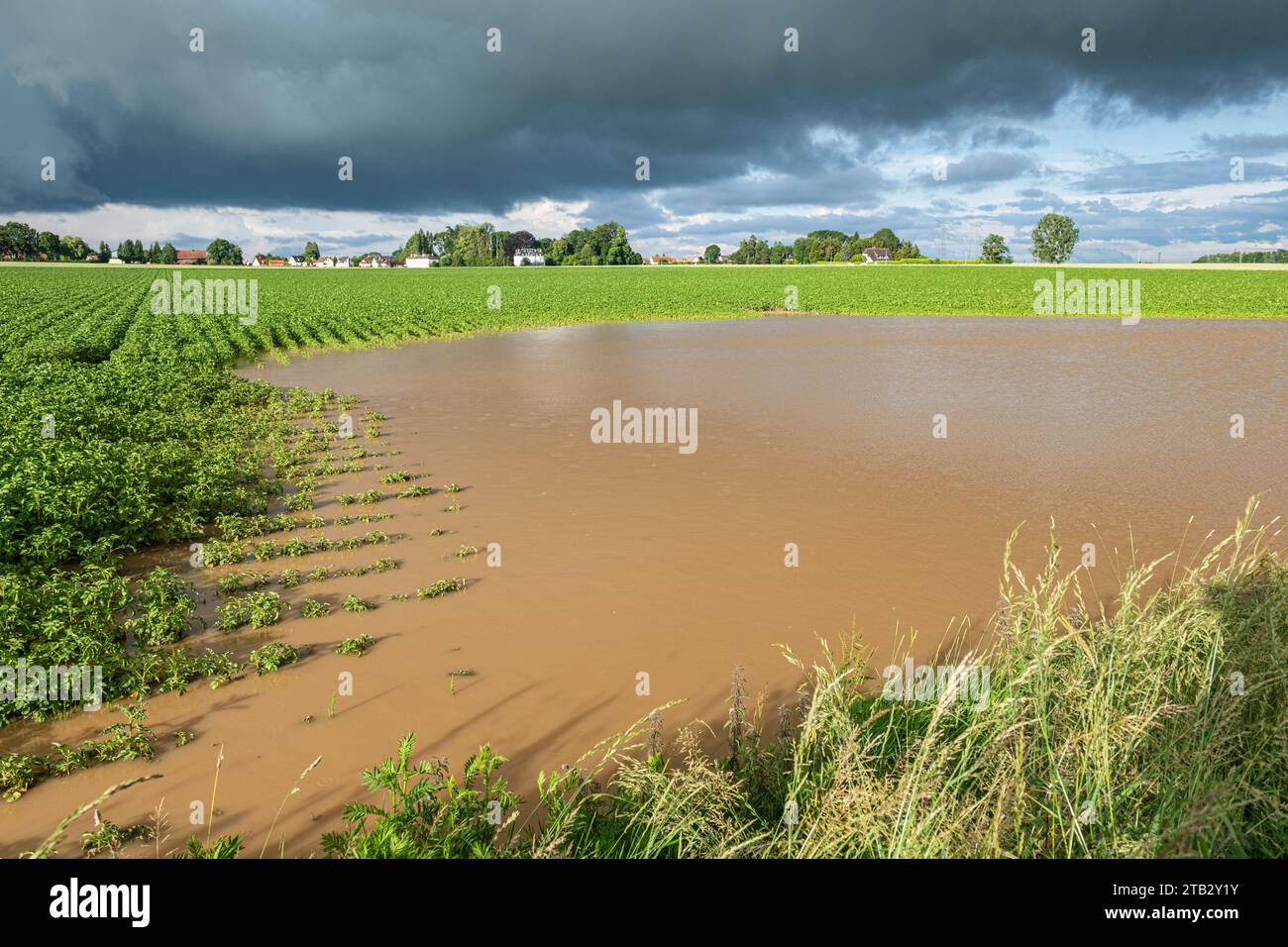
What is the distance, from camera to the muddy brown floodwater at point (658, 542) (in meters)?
5.41

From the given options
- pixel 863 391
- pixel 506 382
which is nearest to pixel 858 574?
pixel 863 391

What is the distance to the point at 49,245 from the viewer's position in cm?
14538

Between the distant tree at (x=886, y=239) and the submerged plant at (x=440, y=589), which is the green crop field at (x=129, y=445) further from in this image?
the distant tree at (x=886, y=239)

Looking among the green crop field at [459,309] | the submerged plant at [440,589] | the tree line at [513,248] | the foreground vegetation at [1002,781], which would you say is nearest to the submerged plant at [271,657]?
the submerged plant at [440,589]

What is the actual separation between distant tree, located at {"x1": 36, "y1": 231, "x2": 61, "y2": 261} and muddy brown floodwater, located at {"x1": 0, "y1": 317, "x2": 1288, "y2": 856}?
168 m

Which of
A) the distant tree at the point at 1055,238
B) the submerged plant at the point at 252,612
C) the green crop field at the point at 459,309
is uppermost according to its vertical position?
the distant tree at the point at 1055,238

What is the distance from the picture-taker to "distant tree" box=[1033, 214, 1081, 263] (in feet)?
465

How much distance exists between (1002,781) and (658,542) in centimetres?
584

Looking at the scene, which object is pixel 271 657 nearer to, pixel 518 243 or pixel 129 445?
pixel 129 445

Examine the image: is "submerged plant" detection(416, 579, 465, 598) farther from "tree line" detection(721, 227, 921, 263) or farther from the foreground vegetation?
"tree line" detection(721, 227, 921, 263)

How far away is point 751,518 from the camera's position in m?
9.91

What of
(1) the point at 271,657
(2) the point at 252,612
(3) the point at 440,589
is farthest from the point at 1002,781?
(2) the point at 252,612

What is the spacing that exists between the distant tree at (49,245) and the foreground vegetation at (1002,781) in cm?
18520

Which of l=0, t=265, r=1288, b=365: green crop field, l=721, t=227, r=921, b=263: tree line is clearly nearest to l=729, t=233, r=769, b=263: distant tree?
l=721, t=227, r=921, b=263: tree line
